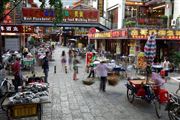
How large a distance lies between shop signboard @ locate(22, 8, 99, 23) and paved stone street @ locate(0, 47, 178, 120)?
18494mm

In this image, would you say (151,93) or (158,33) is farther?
(158,33)

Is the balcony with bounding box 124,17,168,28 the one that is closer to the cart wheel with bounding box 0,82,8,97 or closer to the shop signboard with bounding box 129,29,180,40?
the shop signboard with bounding box 129,29,180,40

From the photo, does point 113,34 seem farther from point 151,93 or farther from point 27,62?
point 151,93

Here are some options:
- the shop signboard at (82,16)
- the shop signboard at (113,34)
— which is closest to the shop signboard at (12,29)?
the shop signboard at (113,34)

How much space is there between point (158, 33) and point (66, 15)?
37.2 ft

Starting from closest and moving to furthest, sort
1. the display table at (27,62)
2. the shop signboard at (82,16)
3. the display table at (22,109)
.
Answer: the display table at (22,109) → the display table at (27,62) → the shop signboard at (82,16)

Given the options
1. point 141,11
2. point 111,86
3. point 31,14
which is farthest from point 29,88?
point 141,11

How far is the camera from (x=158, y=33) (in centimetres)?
2731

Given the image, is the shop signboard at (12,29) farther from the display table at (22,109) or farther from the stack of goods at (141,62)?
the display table at (22,109)

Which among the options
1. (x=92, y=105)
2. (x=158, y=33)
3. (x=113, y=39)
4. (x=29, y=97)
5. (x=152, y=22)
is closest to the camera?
(x=29, y=97)

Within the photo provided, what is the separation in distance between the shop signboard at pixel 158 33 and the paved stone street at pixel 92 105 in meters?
10.4

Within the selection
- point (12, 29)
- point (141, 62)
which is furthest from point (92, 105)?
point (12, 29)

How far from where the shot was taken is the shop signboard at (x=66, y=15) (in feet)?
113

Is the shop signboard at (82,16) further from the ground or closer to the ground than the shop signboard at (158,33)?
further from the ground
